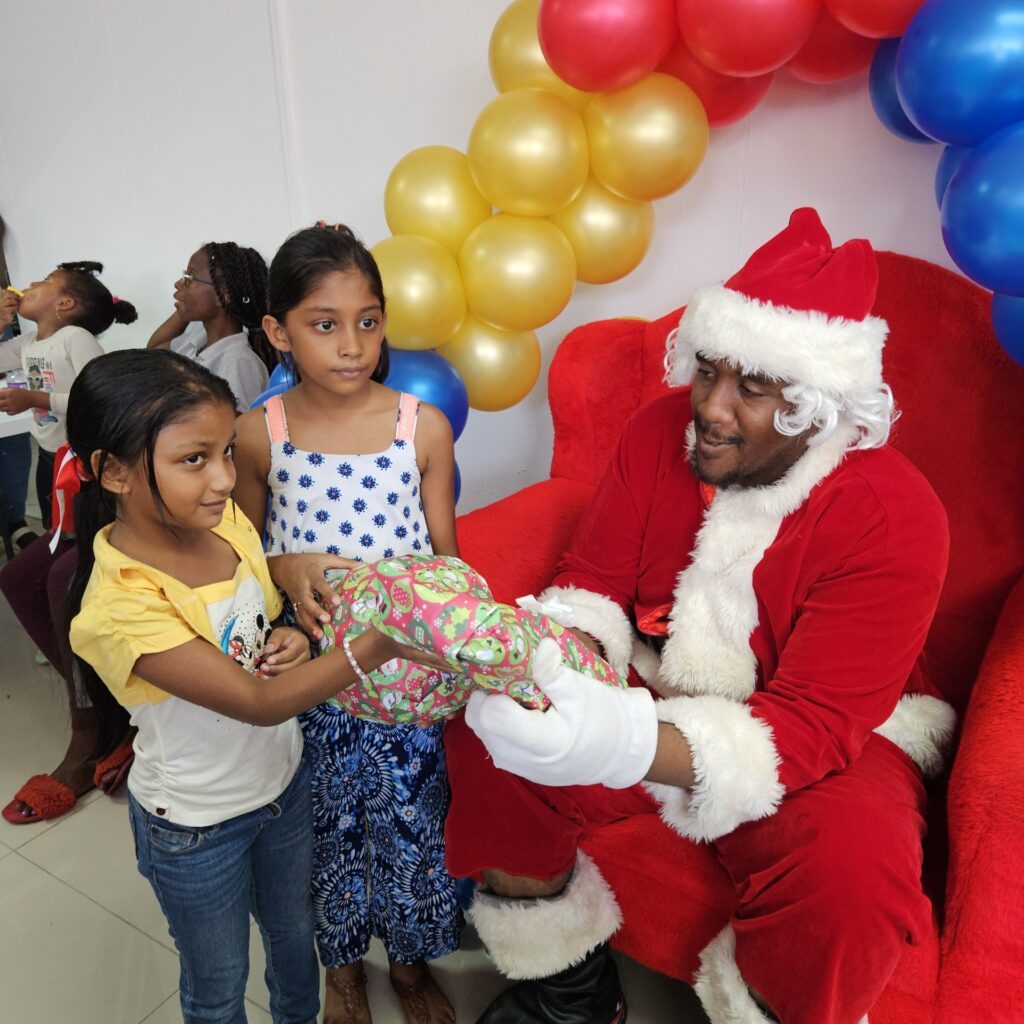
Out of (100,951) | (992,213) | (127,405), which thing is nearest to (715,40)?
(992,213)

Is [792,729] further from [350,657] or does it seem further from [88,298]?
[88,298]


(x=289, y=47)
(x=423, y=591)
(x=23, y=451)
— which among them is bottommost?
(x=23, y=451)

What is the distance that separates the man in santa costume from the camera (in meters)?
0.99

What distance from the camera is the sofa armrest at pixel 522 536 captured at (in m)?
1.58

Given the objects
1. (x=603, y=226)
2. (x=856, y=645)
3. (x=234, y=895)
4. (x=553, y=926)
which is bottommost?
(x=553, y=926)

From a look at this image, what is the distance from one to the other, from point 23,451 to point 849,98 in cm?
309

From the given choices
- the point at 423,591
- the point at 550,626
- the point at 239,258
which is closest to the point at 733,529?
the point at 550,626

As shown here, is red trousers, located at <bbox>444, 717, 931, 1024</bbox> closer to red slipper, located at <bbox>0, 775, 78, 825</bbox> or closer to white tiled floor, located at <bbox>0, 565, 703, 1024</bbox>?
white tiled floor, located at <bbox>0, 565, 703, 1024</bbox>

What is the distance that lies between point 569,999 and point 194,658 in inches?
34.1

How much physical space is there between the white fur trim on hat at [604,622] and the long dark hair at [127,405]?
67cm

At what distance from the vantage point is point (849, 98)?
1647 millimetres

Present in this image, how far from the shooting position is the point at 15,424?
2.41m

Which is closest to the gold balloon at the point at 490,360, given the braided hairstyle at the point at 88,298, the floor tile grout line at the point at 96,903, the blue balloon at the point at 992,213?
the blue balloon at the point at 992,213

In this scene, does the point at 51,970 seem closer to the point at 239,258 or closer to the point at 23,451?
the point at 239,258
